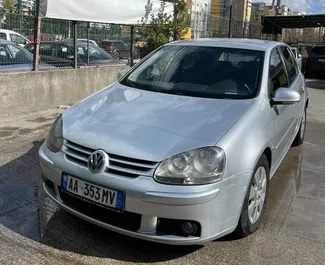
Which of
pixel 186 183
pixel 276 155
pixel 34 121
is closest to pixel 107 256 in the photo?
pixel 186 183

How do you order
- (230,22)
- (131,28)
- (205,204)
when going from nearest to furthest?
(205,204), (131,28), (230,22)

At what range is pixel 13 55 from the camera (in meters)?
7.33

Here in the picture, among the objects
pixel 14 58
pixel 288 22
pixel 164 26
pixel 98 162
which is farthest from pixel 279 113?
pixel 288 22

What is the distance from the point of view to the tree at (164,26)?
10586 mm

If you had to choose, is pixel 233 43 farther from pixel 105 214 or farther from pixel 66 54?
pixel 66 54

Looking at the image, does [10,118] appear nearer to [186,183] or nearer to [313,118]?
[186,183]

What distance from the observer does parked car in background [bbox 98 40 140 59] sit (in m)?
10.4

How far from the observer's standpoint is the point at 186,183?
8.58 feet

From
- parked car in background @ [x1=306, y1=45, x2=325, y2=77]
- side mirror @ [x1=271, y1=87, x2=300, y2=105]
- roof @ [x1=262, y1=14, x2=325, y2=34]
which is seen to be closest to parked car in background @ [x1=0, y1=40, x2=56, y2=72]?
side mirror @ [x1=271, y1=87, x2=300, y2=105]

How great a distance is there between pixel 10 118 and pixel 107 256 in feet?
15.4

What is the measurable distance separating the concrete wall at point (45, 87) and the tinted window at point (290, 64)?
446cm

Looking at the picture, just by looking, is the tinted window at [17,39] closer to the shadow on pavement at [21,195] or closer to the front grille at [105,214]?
the shadow on pavement at [21,195]

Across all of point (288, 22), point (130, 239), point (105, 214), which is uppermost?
point (288, 22)

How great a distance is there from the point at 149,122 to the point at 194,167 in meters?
0.56
